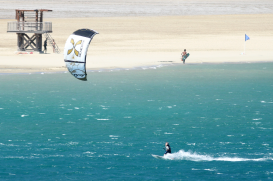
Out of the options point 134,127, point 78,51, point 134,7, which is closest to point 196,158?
point 134,127

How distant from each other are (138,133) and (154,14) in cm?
10136

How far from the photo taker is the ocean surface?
425 feet

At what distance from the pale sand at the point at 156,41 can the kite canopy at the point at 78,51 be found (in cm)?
3539

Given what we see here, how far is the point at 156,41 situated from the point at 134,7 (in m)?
53.3

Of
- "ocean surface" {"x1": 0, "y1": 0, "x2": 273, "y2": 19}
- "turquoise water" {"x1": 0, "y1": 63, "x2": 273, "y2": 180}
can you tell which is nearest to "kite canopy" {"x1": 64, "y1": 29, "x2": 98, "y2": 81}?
"turquoise water" {"x1": 0, "y1": 63, "x2": 273, "y2": 180}

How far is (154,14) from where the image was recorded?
130 m

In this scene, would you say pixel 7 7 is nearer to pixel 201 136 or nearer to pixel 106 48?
pixel 106 48

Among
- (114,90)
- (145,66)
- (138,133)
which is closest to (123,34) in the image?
(145,66)

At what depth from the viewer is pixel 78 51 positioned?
26703 millimetres

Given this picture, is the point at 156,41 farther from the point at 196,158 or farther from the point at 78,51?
the point at 196,158

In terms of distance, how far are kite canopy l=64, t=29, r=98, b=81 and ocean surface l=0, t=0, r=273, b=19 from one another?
97.6 meters

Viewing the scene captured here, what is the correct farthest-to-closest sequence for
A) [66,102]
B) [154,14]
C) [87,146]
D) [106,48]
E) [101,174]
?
[154,14]
[106,48]
[66,102]
[87,146]
[101,174]

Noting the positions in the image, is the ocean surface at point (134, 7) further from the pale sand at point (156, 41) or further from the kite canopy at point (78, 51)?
the kite canopy at point (78, 51)

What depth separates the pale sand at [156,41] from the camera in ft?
226
